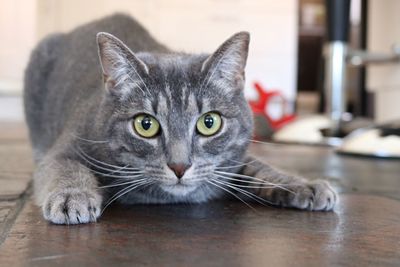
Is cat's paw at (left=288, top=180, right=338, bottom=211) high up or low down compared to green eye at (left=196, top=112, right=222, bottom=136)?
down

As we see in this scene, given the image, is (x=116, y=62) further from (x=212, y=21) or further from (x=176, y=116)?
(x=212, y=21)

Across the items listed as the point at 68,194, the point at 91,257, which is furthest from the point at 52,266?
the point at 68,194

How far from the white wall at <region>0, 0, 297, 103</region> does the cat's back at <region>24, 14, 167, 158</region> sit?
318 cm

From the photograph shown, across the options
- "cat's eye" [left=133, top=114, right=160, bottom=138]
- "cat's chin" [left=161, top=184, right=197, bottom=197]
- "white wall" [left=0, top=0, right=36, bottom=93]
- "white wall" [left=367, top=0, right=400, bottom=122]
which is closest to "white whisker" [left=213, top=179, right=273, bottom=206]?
"cat's chin" [left=161, top=184, right=197, bottom=197]

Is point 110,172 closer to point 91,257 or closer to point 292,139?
point 91,257

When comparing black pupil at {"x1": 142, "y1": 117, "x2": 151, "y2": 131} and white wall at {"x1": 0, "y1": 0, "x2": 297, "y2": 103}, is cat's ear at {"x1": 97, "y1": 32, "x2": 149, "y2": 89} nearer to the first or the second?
black pupil at {"x1": 142, "y1": 117, "x2": 151, "y2": 131}

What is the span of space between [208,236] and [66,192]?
0.93ft

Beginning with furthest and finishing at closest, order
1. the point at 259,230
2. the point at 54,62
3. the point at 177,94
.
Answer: the point at 54,62, the point at 177,94, the point at 259,230

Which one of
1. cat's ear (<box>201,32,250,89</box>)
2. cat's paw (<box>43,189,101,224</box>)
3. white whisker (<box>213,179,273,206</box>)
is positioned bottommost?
white whisker (<box>213,179,273,206</box>)

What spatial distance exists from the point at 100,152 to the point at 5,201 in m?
0.22

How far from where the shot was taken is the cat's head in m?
1.09

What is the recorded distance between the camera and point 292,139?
10.2 ft

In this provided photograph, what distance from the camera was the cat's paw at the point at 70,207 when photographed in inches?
39.3

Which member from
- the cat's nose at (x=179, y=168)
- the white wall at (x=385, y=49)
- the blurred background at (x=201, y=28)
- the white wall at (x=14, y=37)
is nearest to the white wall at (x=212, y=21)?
the blurred background at (x=201, y=28)
